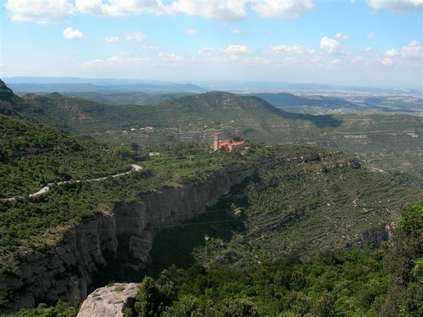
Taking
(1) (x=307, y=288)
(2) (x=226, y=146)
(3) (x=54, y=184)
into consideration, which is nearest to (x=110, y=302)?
(1) (x=307, y=288)

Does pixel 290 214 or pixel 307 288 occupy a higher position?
pixel 307 288

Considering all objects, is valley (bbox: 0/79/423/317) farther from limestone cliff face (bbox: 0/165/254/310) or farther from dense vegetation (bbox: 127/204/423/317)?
dense vegetation (bbox: 127/204/423/317)

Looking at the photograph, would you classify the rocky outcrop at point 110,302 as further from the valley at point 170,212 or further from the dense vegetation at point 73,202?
the dense vegetation at point 73,202

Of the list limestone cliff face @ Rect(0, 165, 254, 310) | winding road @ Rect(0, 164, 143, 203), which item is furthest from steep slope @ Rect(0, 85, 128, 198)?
limestone cliff face @ Rect(0, 165, 254, 310)

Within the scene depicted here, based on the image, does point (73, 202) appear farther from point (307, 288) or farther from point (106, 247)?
point (307, 288)

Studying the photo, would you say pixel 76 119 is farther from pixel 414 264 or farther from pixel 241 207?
pixel 414 264

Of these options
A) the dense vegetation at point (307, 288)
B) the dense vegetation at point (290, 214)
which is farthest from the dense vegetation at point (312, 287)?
the dense vegetation at point (290, 214)

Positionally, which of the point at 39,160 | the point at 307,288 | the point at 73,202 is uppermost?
the point at 39,160
